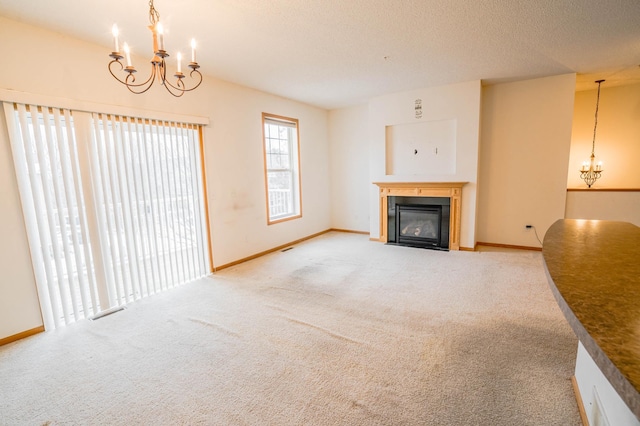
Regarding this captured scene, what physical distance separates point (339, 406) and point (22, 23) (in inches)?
146

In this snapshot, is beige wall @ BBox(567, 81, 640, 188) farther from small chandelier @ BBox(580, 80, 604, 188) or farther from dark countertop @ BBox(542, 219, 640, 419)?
dark countertop @ BBox(542, 219, 640, 419)

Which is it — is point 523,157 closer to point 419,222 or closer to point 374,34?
point 419,222

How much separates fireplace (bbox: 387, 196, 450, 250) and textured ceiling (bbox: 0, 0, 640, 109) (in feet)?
6.40

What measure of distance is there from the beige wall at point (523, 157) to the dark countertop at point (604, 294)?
133 inches

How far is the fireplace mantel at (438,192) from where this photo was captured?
4566mm

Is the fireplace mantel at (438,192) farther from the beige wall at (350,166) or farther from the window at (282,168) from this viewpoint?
the window at (282,168)

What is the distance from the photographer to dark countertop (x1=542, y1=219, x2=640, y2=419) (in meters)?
0.49

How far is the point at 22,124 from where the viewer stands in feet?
7.67

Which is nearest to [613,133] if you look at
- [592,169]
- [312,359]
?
[592,169]

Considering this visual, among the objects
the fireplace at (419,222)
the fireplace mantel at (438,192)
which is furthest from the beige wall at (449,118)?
the fireplace at (419,222)

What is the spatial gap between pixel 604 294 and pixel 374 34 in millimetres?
2756

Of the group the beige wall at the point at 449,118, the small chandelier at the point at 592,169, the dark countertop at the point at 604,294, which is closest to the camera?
the dark countertop at the point at 604,294

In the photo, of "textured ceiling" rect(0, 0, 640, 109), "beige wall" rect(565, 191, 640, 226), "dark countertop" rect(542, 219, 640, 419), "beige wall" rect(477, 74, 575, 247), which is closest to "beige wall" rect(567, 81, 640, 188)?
"textured ceiling" rect(0, 0, 640, 109)

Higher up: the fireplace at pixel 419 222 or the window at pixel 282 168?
the window at pixel 282 168
